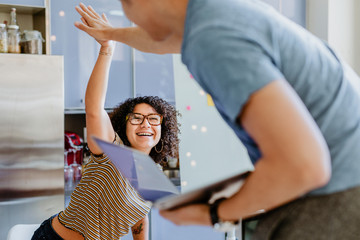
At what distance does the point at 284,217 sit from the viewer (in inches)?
25.4

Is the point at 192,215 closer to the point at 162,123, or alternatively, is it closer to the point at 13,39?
the point at 162,123

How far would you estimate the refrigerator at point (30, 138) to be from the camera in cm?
260

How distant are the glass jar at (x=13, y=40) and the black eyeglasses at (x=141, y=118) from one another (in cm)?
127

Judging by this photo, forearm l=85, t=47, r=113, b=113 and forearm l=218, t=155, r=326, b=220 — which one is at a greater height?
forearm l=85, t=47, r=113, b=113

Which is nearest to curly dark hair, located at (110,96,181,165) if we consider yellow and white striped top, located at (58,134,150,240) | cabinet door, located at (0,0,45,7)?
yellow and white striped top, located at (58,134,150,240)

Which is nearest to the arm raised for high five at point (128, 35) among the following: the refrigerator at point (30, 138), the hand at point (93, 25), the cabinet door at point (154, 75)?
the hand at point (93, 25)

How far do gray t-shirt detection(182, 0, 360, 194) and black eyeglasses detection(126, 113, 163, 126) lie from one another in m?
1.19

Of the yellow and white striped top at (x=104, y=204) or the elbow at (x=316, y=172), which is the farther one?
the yellow and white striped top at (x=104, y=204)

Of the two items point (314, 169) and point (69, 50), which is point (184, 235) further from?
point (314, 169)

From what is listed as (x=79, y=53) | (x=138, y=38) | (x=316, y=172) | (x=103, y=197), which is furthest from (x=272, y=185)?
(x=79, y=53)

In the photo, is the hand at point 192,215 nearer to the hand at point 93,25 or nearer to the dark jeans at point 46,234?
the hand at point 93,25

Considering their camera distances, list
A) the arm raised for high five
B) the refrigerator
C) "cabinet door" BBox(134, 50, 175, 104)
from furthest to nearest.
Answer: "cabinet door" BBox(134, 50, 175, 104)
the refrigerator
the arm raised for high five

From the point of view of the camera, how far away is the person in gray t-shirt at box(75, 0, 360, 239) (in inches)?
20.3

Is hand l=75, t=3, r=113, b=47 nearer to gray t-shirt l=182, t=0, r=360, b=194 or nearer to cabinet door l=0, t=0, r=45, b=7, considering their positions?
gray t-shirt l=182, t=0, r=360, b=194
